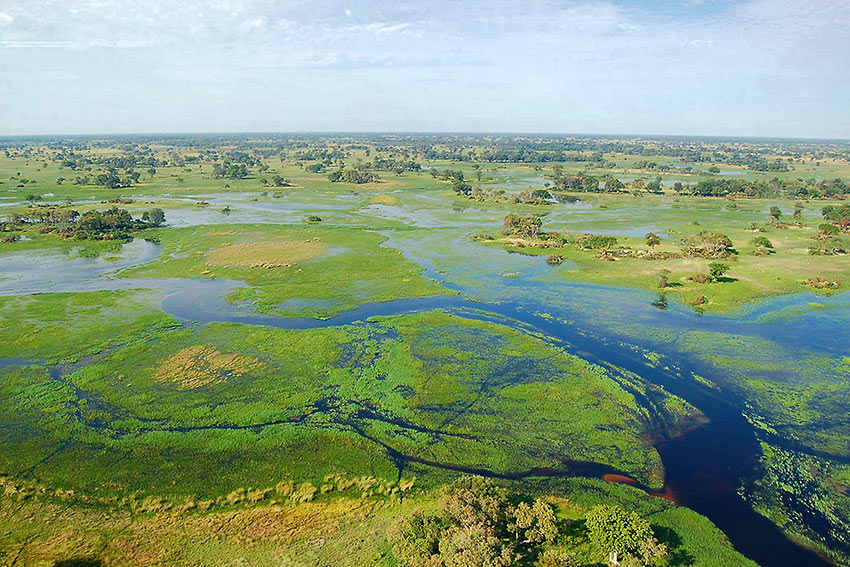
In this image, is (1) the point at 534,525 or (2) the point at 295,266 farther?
(2) the point at 295,266

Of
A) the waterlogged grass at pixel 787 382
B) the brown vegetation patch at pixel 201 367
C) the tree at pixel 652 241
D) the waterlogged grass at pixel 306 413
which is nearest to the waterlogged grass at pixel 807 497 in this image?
the waterlogged grass at pixel 787 382

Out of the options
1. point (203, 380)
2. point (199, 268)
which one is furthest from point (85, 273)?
point (203, 380)

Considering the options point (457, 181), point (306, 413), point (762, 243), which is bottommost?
point (306, 413)

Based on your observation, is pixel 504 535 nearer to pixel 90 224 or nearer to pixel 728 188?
pixel 90 224

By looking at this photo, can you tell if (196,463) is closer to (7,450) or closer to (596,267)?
(7,450)

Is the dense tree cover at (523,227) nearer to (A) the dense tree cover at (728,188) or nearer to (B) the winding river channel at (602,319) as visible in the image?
(B) the winding river channel at (602,319)

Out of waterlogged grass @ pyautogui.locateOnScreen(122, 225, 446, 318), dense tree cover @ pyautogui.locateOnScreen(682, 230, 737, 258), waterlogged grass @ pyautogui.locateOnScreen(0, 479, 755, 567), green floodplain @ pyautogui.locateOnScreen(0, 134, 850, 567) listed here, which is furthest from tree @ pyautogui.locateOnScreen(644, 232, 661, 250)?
waterlogged grass @ pyautogui.locateOnScreen(0, 479, 755, 567)

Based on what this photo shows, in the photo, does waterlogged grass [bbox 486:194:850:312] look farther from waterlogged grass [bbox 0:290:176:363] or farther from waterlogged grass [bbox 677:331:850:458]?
waterlogged grass [bbox 0:290:176:363]

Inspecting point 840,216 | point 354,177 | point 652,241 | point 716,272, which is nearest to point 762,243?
point 652,241
